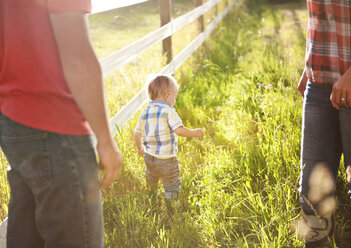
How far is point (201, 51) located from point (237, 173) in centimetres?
453

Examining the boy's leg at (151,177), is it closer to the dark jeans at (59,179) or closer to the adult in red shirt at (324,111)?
the adult in red shirt at (324,111)

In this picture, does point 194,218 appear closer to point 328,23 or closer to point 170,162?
point 170,162

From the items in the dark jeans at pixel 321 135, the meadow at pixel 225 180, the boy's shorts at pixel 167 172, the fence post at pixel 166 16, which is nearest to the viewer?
the dark jeans at pixel 321 135

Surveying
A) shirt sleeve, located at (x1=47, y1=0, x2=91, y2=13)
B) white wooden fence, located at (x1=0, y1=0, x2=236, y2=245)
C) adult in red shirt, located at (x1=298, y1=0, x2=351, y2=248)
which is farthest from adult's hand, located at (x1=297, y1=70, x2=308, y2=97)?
white wooden fence, located at (x1=0, y1=0, x2=236, y2=245)

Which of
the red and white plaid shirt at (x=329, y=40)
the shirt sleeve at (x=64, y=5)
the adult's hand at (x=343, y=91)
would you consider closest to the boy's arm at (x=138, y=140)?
the red and white plaid shirt at (x=329, y=40)

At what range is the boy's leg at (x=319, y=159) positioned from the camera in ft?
6.40

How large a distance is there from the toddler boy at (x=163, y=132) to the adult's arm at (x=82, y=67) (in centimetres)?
163

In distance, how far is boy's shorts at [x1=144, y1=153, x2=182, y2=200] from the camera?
2.96 m

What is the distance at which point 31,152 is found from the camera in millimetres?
1221

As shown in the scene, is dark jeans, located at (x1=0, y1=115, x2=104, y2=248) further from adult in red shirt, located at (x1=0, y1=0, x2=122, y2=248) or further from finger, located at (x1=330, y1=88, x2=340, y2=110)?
finger, located at (x1=330, y1=88, x2=340, y2=110)

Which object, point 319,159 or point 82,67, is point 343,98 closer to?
point 319,159

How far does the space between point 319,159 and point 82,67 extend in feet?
4.27

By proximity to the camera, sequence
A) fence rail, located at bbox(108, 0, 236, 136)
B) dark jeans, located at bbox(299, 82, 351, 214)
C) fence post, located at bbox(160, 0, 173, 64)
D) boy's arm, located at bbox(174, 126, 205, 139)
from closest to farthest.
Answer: dark jeans, located at bbox(299, 82, 351, 214) < boy's arm, located at bbox(174, 126, 205, 139) < fence rail, located at bbox(108, 0, 236, 136) < fence post, located at bbox(160, 0, 173, 64)

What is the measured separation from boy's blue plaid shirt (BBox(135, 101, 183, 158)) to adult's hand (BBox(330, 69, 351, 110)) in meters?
1.26
